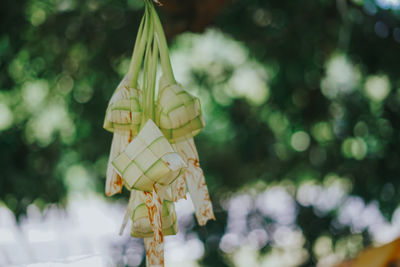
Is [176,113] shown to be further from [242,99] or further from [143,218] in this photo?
[242,99]

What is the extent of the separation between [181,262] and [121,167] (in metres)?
1.74

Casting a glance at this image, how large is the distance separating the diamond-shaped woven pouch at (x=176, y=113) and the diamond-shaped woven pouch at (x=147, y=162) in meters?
0.03

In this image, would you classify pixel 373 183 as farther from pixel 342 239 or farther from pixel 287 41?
pixel 287 41

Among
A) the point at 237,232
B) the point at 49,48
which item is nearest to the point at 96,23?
the point at 49,48

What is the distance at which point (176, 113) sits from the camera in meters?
0.36

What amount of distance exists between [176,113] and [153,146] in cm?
5

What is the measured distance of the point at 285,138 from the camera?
5.91ft

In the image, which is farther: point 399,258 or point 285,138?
point 285,138

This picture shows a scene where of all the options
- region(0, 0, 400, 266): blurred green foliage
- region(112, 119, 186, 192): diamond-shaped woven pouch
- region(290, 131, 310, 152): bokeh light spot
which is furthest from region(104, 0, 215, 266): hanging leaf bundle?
region(290, 131, 310, 152): bokeh light spot

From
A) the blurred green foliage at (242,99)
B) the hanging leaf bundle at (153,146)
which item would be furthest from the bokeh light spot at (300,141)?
the hanging leaf bundle at (153,146)

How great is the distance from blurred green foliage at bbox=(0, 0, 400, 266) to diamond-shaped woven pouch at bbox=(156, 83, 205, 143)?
970mm

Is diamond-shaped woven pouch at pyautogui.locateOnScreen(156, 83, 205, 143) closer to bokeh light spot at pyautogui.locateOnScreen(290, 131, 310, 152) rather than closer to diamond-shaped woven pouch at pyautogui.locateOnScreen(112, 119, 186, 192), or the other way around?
diamond-shaped woven pouch at pyautogui.locateOnScreen(112, 119, 186, 192)

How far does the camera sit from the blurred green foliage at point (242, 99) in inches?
56.5

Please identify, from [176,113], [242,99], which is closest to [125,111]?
[176,113]
